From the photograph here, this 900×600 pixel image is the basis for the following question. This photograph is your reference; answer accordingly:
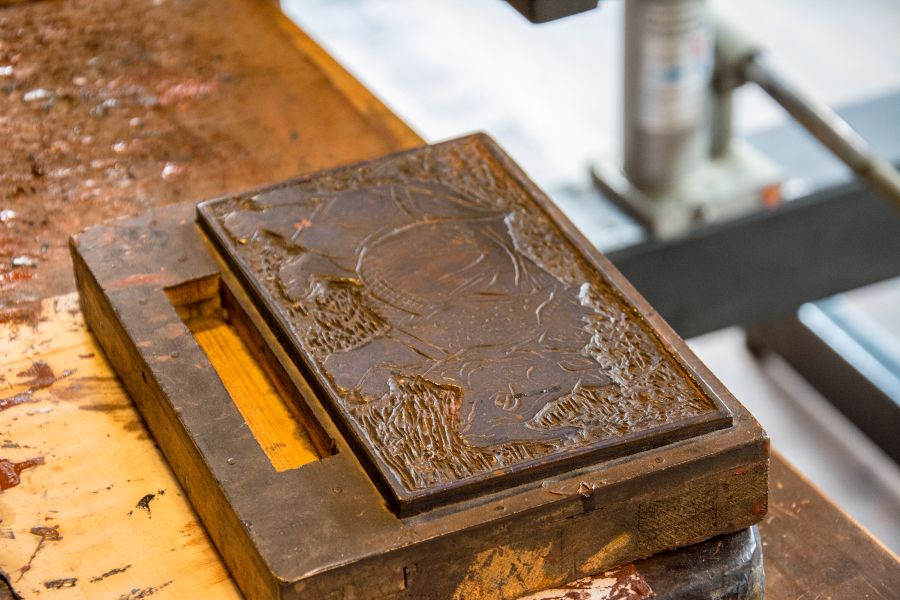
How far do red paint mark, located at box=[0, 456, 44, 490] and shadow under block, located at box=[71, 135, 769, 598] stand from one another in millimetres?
136

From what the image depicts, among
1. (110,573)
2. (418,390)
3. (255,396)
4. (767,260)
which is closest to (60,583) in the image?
(110,573)

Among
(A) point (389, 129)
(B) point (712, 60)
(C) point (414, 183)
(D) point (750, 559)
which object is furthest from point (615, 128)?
(D) point (750, 559)

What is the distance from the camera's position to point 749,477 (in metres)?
1.26

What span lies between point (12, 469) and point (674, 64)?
1.64 meters

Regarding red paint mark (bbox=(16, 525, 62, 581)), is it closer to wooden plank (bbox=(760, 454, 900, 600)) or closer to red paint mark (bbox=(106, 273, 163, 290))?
red paint mark (bbox=(106, 273, 163, 290))

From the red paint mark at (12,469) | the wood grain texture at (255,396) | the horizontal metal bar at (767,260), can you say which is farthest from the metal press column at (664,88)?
the red paint mark at (12,469)

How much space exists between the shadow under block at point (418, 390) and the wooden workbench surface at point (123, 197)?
0.06m

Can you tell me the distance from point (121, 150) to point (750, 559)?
1.21 m

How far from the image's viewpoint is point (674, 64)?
8.43ft

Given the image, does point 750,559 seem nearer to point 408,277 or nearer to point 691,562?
point 691,562

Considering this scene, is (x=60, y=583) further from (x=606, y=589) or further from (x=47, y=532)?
(x=606, y=589)

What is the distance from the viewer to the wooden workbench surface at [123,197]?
1346mm

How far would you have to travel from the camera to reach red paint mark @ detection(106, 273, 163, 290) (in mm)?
1515

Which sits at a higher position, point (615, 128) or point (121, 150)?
point (121, 150)
